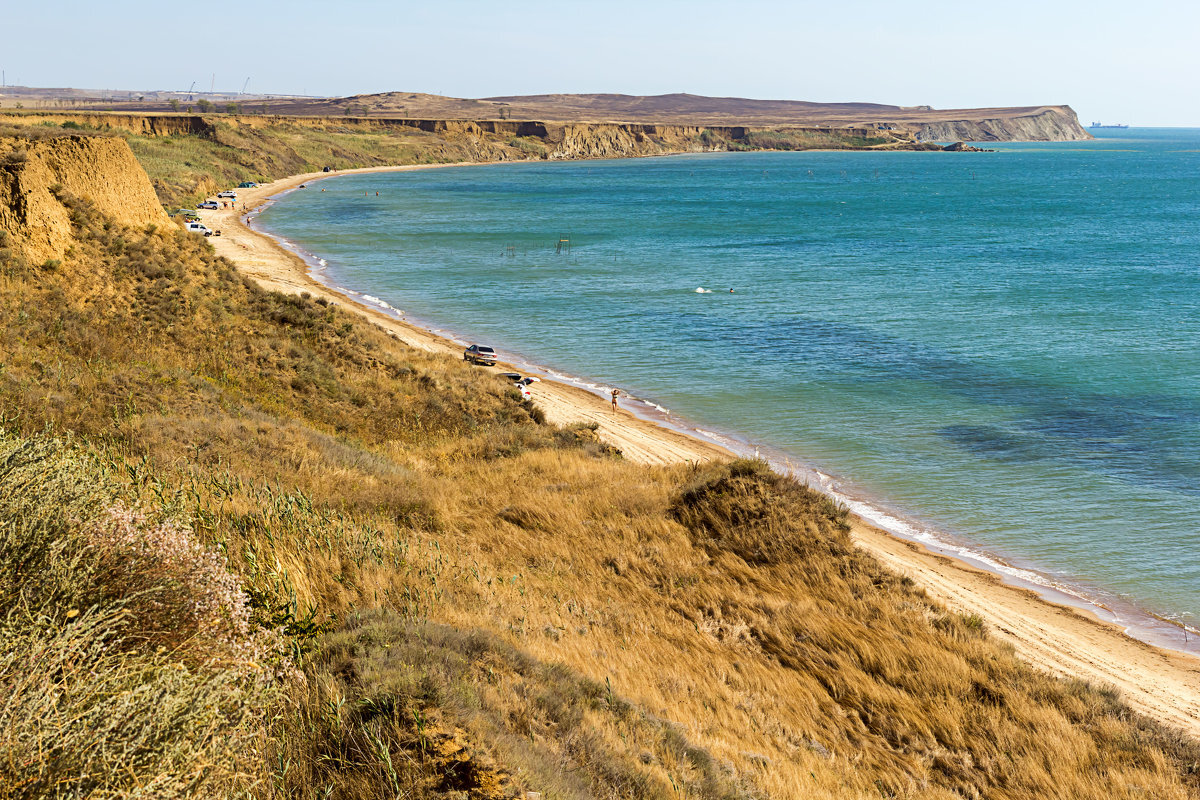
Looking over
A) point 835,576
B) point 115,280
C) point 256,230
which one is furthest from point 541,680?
point 256,230

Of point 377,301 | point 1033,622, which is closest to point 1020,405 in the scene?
point 1033,622

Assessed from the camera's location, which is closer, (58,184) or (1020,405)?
(58,184)

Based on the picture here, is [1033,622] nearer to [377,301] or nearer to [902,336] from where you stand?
[902,336]

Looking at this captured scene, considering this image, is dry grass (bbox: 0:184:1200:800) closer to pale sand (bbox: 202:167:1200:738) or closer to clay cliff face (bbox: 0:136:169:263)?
clay cliff face (bbox: 0:136:169:263)

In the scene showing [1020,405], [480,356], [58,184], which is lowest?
[1020,405]

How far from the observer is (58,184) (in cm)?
2388

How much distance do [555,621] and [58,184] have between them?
23060mm

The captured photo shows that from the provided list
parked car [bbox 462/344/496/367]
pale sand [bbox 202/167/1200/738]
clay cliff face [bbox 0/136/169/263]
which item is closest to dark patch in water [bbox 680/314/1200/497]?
pale sand [bbox 202/167/1200/738]

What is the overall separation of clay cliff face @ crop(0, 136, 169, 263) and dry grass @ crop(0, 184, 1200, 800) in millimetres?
2626

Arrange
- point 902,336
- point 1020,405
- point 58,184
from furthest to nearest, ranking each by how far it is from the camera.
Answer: point 902,336, point 1020,405, point 58,184

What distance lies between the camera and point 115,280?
870 inches

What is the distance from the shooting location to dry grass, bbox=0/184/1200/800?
551cm

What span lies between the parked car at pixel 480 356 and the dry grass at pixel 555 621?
15.6 metres

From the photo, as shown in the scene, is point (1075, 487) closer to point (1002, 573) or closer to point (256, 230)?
point (1002, 573)
